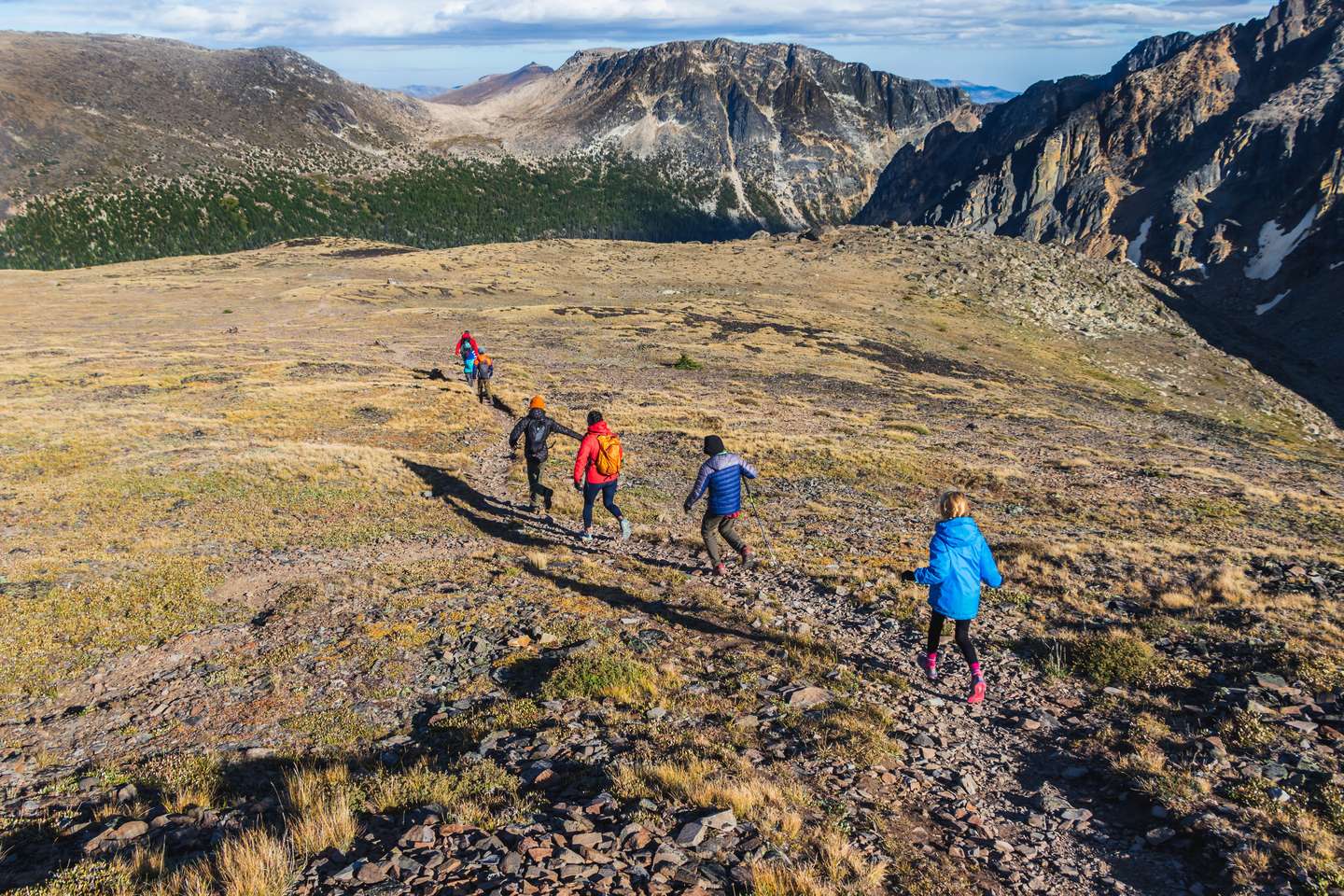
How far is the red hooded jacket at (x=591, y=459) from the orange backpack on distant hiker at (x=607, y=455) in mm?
61

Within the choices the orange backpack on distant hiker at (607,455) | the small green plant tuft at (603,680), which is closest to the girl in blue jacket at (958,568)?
the small green plant tuft at (603,680)

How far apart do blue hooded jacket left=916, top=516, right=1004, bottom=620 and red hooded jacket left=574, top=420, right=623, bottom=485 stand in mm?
7235

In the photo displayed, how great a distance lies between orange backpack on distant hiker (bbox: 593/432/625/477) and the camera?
48.6 feet

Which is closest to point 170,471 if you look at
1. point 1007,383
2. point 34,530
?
point 34,530

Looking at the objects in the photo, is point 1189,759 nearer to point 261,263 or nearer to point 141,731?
point 141,731

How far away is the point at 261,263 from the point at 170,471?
108990 millimetres

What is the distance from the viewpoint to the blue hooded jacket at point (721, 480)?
1285cm

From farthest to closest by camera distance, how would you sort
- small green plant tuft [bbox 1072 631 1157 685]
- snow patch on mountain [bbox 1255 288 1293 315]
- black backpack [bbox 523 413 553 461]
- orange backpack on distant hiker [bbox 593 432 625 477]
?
snow patch on mountain [bbox 1255 288 1293 315]
black backpack [bbox 523 413 553 461]
orange backpack on distant hiker [bbox 593 432 625 477]
small green plant tuft [bbox 1072 631 1157 685]

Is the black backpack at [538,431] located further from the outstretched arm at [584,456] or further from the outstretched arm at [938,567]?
the outstretched arm at [938,567]

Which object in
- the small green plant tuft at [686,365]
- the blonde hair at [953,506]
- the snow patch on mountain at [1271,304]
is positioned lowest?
the snow patch on mountain at [1271,304]

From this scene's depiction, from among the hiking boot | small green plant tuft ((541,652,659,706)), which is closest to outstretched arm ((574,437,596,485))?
small green plant tuft ((541,652,659,706))

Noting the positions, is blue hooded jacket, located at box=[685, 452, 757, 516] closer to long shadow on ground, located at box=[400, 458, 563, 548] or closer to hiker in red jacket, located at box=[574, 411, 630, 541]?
hiker in red jacket, located at box=[574, 411, 630, 541]

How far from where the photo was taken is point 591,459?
1486 centimetres

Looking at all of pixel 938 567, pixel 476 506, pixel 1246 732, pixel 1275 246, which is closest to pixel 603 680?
pixel 938 567
